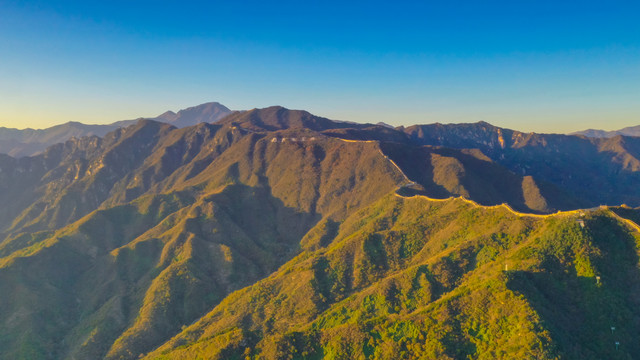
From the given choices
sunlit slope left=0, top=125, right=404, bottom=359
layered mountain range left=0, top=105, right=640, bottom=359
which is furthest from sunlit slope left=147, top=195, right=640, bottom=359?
sunlit slope left=0, top=125, right=404, bottom=359

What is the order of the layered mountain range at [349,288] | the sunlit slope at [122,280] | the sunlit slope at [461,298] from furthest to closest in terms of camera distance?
the sunlit slope at [122,280]
the layered mountain range at [349,288]
the sunlit slope at [461,298]

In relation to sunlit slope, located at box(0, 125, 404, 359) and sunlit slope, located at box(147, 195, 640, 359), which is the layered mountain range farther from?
sunlit slope, located at box(0, 125, 404, 359)

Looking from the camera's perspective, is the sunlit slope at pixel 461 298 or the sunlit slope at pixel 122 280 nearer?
the sunlit slope at pixel 461 298

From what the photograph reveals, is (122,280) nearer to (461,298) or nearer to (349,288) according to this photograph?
(349,288)

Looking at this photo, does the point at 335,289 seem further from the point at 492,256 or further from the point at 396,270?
the point at 492,256

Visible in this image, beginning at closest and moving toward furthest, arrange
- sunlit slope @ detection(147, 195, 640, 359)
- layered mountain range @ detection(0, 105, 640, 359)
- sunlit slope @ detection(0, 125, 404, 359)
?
sunlit slope @ detection(147, 195, 640, 359), layered mountain range @ detection(0, 105, 640, 359), sunlit slope @ detection(0, 125, 404, 359)

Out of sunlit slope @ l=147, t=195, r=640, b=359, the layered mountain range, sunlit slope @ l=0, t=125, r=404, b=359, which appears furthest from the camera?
sunlit slope @ l=0, t=125, r=404, b=359

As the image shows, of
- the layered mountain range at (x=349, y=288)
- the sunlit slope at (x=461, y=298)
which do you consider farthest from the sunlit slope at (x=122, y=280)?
the sunlit slope at (x=461, y=298)

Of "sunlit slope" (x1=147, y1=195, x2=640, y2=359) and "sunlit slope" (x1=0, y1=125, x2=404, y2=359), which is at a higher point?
"sunlit slope" (x1=147, y1=195, x2=640, y2=359)

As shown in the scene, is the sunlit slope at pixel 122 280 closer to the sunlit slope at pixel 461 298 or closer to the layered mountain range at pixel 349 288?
the layered mountain range at pixel 349 288
